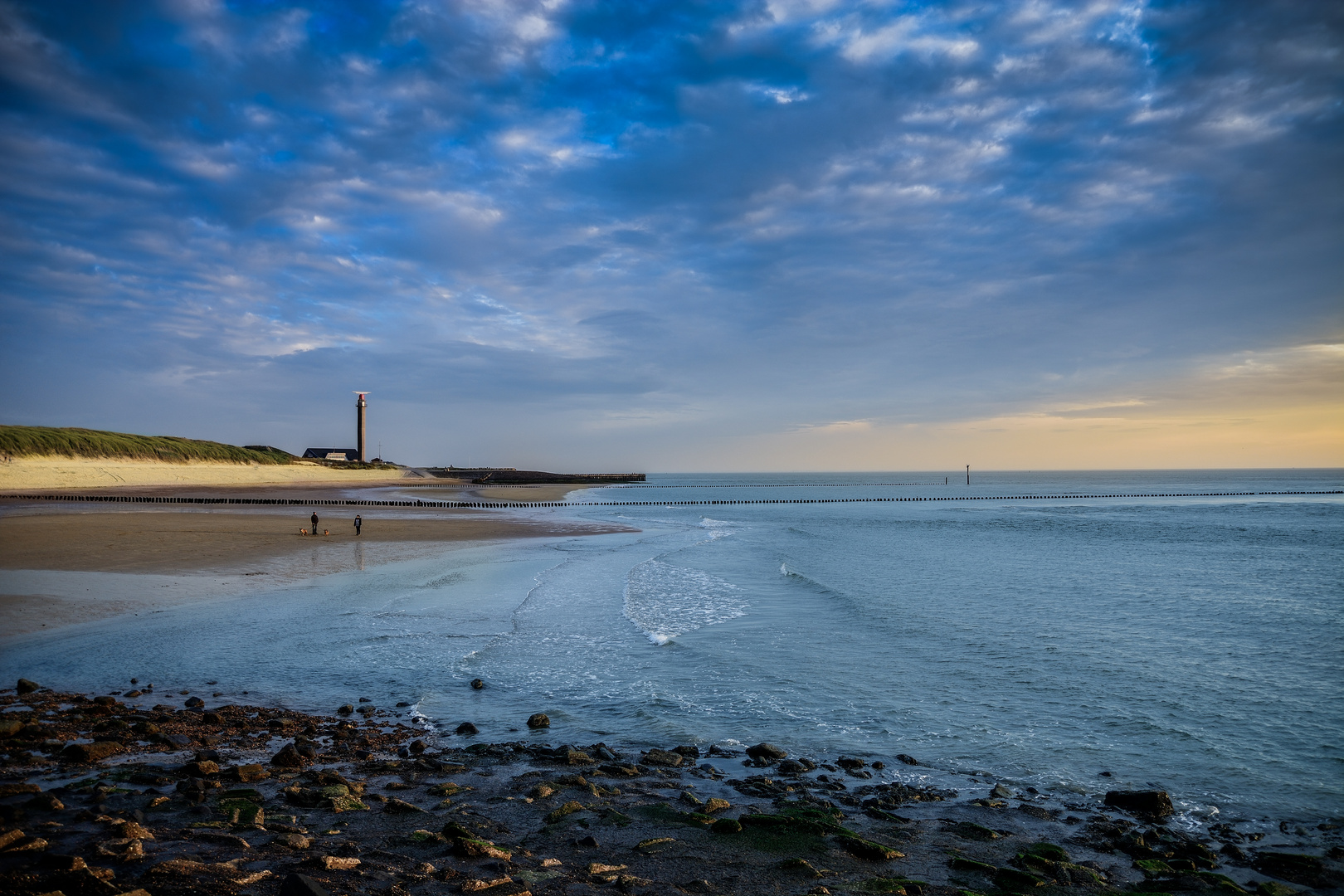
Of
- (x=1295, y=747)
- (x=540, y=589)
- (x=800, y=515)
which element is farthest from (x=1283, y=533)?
(x=540, y=589)

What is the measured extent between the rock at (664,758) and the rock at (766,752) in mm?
A: 939

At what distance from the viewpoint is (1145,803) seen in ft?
26.0

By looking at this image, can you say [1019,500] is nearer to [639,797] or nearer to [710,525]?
[710,525]

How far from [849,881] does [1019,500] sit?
10122 centimetres

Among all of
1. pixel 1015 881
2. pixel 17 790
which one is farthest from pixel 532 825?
pixel 17 790

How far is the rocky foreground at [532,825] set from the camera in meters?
5.66

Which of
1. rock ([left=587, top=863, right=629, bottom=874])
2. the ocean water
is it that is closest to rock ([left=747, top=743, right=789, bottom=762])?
the ocean water

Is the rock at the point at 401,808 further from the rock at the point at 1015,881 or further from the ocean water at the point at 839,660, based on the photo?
the rock at the point at 1015,881

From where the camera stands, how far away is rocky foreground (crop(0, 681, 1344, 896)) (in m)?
5.66

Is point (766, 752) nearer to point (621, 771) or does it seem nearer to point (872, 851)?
point (621, 771)

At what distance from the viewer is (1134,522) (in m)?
54.4

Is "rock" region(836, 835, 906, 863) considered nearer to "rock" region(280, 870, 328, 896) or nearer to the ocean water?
the ocean water

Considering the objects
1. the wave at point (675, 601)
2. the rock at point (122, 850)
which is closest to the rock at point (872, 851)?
the rock at point (122, 850)

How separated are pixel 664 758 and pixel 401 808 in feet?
10.9
